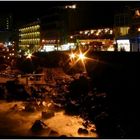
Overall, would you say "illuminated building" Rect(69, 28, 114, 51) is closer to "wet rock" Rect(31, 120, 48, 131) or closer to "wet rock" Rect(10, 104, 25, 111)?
"wet rock" Rect(10, 104, 25, 111)

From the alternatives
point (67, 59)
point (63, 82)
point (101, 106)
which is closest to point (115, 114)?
point (101, 106)

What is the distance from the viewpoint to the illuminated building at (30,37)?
8138cm

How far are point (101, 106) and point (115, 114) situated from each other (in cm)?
163

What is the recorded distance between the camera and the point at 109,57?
2862 cm

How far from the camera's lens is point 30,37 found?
89562 mm

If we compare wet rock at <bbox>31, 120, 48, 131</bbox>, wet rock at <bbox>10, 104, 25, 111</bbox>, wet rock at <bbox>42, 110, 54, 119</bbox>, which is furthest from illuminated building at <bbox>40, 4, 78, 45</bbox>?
wet rock at <bbox>31, 120, 48, 131</bbox>

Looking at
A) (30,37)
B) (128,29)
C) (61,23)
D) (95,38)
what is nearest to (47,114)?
(128,29)

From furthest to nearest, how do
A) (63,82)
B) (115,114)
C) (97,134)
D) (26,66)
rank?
(26,66) → (63,82) → (115,114) → (97,134)

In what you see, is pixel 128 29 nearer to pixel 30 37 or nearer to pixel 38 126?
pixel 38 126

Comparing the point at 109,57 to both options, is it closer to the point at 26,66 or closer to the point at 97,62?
the point at 97,62

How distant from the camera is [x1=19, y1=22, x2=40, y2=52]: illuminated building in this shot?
267 ft

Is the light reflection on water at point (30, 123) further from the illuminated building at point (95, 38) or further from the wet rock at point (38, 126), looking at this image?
the illuminated building at point (95, 38)

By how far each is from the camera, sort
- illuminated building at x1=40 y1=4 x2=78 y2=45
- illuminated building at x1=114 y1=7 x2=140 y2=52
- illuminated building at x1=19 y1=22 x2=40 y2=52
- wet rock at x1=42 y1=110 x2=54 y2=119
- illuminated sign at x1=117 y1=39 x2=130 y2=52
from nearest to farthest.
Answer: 1. wet rock at x1=42 y1=110 x2=54 y2=119
2. illuminated building at x1=114 y1=7 x2=140 y2=52
3. illuminated sign at x1=117 y1=39 x2=130 y2=52
4. illuminated building at x1=40 y1=4 x2=78 y2=45
5. illuminated building at x1=19 y1=22 x2=40 y2=52

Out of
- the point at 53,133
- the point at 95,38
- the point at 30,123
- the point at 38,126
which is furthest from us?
the point at 95,38
